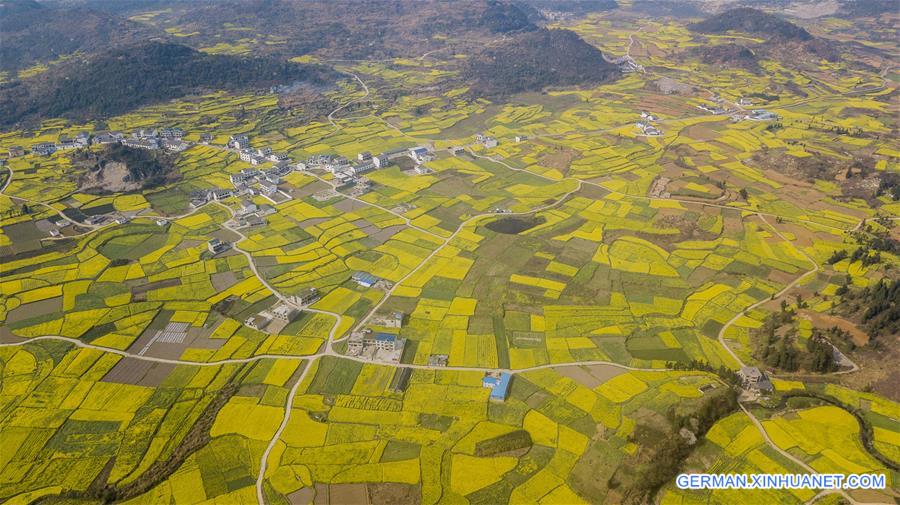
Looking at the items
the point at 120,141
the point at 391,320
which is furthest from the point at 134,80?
the point at 391,320

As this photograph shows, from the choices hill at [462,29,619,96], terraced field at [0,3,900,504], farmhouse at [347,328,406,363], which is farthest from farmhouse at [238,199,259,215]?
hill at [462,29,619,96]

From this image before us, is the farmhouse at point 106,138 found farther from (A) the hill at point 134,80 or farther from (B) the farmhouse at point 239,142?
(B) the farmhouse at point 239,142

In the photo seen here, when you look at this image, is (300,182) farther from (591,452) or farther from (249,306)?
(591,452)

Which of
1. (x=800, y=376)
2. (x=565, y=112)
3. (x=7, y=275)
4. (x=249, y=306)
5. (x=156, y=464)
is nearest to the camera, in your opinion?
(x=156, y=464)

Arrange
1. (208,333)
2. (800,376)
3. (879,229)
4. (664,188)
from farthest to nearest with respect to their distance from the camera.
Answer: (664,188)
(879,229)
(208,333)
(800,376)

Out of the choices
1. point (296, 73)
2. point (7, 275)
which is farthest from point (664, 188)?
point (296, 73)

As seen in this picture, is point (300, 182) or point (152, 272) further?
point (300, 182)

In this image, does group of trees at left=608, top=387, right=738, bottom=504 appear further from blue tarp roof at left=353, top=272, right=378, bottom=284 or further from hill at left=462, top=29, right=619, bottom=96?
hill at left=462, top=29, right=619, bottom=96
